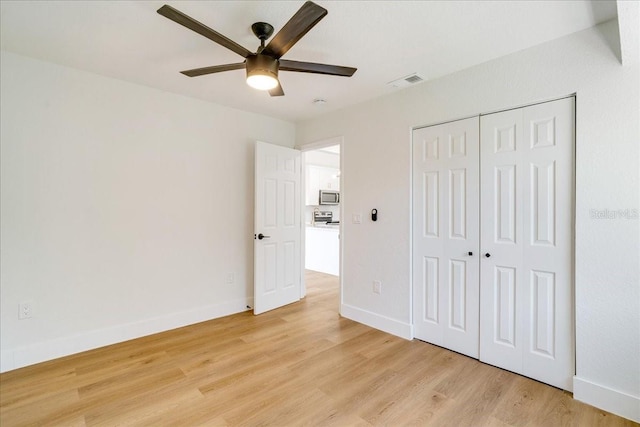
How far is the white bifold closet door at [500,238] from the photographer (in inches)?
83.7

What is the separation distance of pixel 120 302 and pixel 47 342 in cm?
57

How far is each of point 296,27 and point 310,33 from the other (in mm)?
569

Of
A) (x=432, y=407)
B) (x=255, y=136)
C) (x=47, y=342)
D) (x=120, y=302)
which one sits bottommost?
(x=432, y=407)

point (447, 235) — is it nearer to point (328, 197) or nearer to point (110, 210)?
point (110, 210)

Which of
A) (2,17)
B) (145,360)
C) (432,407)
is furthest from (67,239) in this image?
(432,407)

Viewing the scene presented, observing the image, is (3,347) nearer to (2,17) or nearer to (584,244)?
(2,17)

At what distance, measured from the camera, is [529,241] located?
88.8 inches

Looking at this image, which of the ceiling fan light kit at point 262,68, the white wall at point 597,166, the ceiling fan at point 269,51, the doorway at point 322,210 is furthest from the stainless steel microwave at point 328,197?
the ceiling fan light kit at point 262,68

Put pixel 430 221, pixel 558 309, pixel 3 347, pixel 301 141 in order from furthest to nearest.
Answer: pixel 301 141
pixel 430 221
pixel 3 347
pixel 558 309

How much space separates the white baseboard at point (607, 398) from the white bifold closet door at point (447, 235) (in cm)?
69

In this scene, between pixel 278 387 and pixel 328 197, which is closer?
pixel 278 387

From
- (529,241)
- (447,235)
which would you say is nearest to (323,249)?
(447,235)

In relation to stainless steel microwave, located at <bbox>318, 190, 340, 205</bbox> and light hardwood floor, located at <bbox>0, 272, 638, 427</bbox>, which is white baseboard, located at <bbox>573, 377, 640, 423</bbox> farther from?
stainless steel microwave, located at <bbox>318, 190, 340, 205</bbox>

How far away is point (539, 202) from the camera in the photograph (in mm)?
2201
